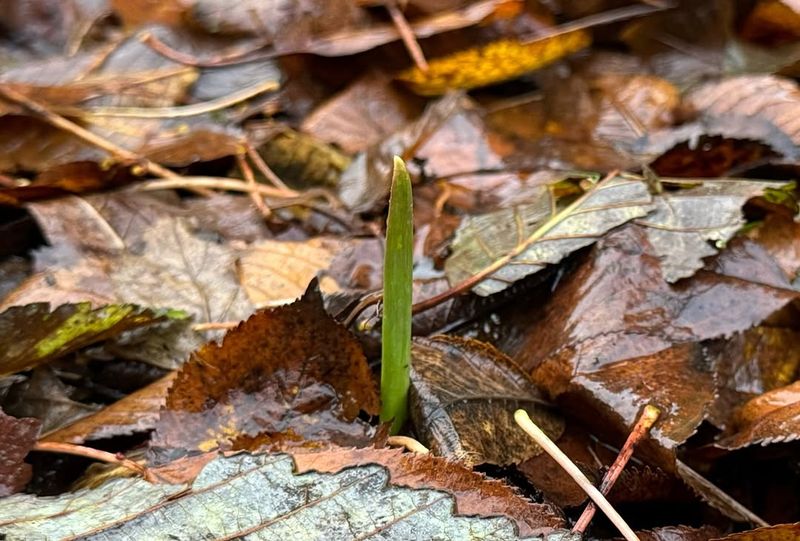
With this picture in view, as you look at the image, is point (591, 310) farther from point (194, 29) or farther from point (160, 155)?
point (194, 29)

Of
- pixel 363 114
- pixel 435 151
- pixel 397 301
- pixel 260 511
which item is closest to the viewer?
pixel 260 511

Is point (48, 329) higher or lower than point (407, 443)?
higher

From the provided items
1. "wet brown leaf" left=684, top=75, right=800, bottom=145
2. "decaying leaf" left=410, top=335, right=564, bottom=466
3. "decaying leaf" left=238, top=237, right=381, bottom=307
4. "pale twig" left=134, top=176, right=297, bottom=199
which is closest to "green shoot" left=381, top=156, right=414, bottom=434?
"decaying leaf" left=410, top=335, right=564, bottom=466

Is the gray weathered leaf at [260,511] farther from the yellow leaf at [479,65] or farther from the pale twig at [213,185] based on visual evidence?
the yellow leaf at [479,65]

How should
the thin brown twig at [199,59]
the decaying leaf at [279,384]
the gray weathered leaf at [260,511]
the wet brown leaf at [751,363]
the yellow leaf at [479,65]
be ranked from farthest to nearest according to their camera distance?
the thin brown twig at [199,59] < the yellow leaf at [479,65] < the wet brown leaf at [751,363] < the decaying leaf at [279,384] < the gray weathered leaf at [260,511]

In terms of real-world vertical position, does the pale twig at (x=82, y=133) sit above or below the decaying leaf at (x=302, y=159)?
above

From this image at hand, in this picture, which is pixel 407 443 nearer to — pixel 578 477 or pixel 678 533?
pixel 578 477

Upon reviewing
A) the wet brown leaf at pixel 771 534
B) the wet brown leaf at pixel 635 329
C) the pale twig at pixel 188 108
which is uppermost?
the pale twig at pixel 188 108

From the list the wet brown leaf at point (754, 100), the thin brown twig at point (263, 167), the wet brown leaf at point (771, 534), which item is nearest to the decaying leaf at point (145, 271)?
the thin brown twig at point (263, 167)

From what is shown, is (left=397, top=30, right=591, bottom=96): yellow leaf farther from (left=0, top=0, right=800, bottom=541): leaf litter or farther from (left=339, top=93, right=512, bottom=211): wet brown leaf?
(left=339, top=93, right=512, bottom=211): wet brown leaf

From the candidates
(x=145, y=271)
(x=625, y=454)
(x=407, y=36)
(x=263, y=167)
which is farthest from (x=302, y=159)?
(x=625, y=454)
